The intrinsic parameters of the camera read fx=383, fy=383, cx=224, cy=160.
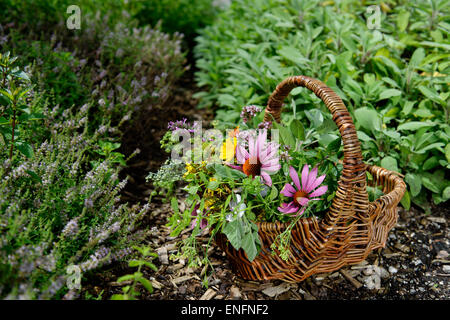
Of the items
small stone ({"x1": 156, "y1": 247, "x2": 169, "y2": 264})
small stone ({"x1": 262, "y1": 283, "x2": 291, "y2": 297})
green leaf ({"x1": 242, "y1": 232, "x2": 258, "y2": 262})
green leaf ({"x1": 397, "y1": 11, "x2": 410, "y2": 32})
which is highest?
green leaf ({"x1": 397, "y1": 11, "x2": 410, "y2": 32})

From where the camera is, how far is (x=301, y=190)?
1.63 m

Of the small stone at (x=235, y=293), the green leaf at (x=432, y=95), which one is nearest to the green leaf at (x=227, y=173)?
the small stone at (x=235, y=293)

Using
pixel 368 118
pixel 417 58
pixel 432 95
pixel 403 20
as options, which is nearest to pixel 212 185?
pixel 368 118

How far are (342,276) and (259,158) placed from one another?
756 millimetres

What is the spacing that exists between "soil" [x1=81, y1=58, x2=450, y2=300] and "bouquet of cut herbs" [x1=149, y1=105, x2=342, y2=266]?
0.62 feet

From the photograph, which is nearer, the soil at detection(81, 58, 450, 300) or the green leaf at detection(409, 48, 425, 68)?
the soil at detection(81, 58, 450, 300)

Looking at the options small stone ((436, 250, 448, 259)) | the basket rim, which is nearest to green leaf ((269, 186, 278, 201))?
the basket rim

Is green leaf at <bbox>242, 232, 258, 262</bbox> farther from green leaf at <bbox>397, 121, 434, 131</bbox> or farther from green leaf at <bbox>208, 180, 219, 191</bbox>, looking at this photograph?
green leaf at <bbox>397, 121, 434, 131</bbox>

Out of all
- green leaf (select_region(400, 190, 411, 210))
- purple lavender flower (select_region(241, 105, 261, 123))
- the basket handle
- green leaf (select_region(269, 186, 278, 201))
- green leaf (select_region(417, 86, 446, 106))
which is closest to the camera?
the basket handle

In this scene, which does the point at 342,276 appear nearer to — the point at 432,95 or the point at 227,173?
the point at 227,173

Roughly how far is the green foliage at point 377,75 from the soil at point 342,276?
0.85 ft

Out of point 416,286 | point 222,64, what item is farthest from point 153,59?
point 416,286

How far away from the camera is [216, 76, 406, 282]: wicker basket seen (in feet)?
5.00
